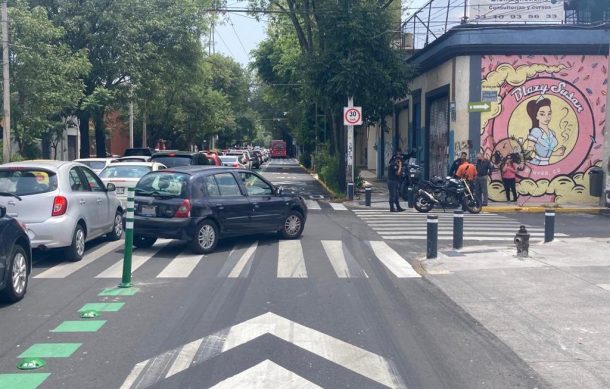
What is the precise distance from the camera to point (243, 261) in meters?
12.3

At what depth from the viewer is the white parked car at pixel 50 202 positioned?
11406 mm

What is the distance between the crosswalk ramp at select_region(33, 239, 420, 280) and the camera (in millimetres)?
11195

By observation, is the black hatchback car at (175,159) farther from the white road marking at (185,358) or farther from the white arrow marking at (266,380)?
the white arrow marking at (266,380)

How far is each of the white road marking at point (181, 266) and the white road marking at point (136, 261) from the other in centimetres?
53

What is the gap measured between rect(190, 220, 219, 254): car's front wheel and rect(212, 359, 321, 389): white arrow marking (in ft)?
21.4

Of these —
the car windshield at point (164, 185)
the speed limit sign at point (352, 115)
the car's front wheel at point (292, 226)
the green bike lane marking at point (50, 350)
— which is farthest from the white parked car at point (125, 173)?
the green bike lane marking at point (50, 350)

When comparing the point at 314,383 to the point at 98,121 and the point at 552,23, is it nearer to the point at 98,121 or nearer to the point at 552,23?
the point at 552,23

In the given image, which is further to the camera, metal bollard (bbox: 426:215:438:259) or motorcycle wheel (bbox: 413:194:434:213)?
motorcycle wheel (bbox: 413:194:434:213)

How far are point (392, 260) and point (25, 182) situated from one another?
6.24 m

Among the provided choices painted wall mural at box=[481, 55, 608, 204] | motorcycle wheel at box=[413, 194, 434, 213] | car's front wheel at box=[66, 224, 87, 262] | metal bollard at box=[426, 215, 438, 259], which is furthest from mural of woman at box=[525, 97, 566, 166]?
car's front wheel at box=[66, 224, 87, 262]

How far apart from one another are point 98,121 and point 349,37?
15.9m

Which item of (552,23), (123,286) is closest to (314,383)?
(123,286)

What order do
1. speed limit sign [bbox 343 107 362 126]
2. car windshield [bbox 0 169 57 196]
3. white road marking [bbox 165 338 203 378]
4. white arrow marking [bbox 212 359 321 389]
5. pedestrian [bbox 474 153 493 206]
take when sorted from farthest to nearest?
speed limit sign [bbox 343 107 362 126], pedestrian [bbox 474 153 493 206], car windshield [bbox 0 169 57 196], white road marking [bbox 165 338 203 378], white arrow marking [bbox 212 359 321 389]

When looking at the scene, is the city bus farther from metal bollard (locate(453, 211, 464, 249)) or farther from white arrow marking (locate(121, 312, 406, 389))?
white arrow marking (locate(121, 312, 406, 389))
